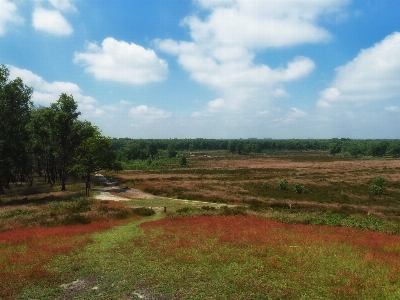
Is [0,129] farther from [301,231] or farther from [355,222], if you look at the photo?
[355,222]

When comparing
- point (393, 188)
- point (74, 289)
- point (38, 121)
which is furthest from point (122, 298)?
point (393, 188)

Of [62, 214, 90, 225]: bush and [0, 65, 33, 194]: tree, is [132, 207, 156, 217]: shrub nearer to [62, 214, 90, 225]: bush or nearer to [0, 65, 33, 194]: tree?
[62, 214, 90, 225]: bush

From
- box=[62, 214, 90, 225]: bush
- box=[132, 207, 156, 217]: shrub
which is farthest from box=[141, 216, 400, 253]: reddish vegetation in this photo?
box=[62, 214, 90, 225]: bush

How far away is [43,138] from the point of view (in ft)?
173

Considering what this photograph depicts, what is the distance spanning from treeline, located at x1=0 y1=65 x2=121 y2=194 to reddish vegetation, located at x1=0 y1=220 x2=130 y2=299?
832 inches

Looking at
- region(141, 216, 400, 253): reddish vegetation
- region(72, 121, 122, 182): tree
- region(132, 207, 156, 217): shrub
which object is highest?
region(72, 121, 122, 182): tree

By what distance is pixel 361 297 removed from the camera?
1183 cm

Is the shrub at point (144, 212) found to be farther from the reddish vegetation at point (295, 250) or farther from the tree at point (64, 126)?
the tree at point (64, 126)

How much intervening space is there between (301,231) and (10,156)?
131ft

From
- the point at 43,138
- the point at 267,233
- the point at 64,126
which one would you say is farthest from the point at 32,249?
the point at 43,138

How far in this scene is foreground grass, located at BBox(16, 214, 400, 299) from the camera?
40.1 feet

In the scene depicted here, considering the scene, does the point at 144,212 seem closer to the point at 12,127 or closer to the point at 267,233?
the point at 267,233

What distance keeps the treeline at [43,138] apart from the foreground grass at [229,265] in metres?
26.9

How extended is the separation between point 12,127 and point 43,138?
14273 mm
